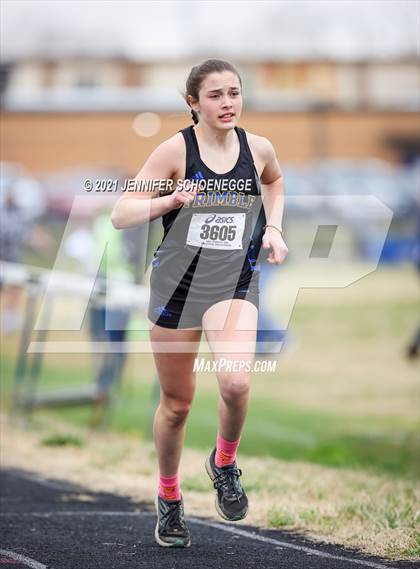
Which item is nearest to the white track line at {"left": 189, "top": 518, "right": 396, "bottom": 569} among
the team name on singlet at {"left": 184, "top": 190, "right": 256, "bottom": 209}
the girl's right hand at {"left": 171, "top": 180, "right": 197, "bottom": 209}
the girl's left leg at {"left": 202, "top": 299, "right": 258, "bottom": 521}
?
the girl's left leg at {"left": 202, "top": 299, "right": 258, "bottom": 521}

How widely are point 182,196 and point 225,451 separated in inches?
49.8

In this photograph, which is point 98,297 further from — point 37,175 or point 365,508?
point 37,175

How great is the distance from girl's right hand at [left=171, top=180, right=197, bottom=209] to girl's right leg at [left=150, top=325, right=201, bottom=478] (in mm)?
627

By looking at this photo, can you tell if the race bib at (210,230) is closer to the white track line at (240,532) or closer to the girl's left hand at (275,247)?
the girl's left hand at (275,247)

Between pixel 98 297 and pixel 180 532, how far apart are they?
16.3 feet

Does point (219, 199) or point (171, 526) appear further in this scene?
point (171, 526)

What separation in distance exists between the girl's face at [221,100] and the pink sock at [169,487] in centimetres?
171

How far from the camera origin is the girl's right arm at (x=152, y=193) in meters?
4.66

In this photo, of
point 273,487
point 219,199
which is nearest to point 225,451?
point 219,199

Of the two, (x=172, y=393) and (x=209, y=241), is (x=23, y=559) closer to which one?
(x=172, y=393)

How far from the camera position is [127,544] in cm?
529

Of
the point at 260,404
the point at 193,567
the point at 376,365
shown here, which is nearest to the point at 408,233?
the point at 376,365

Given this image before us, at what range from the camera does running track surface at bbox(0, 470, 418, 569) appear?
482 centimetres

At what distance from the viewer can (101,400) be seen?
10438 millimetres
